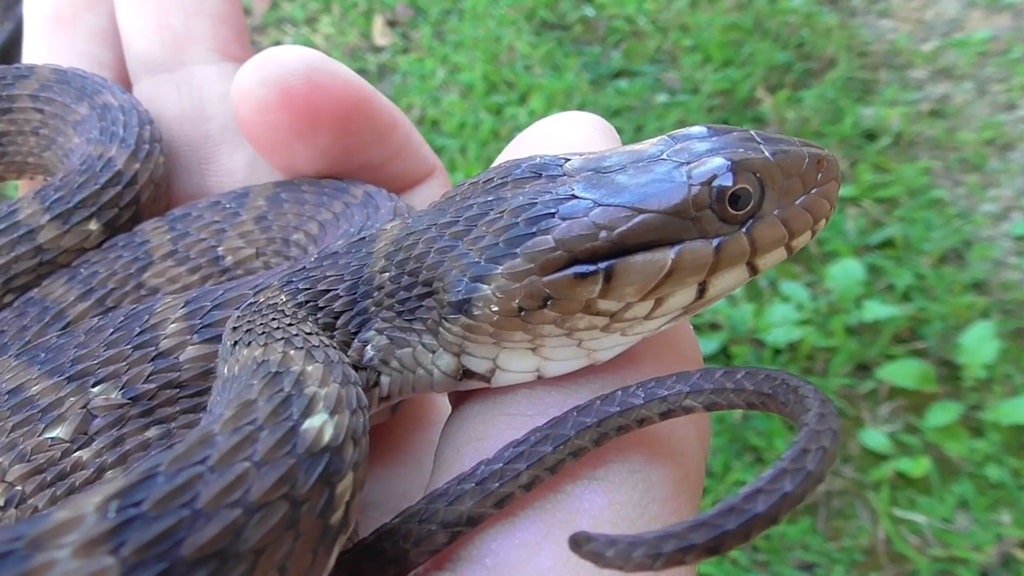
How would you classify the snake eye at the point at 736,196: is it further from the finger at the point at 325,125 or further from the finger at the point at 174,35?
the finger at the point at 174,35

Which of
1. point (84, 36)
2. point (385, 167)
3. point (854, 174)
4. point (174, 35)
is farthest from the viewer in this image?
point (854, 174)

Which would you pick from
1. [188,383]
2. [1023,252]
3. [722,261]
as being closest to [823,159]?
[722,261]

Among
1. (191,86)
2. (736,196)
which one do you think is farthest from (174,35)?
(736,196)

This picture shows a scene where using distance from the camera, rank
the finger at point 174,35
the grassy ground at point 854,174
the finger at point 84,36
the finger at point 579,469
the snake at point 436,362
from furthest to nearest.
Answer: the finger at point 84,36 → the finger at point 174,35 → the grassy ground at point 854,174 → the finger at point 579,469 → the snake at point 436,362

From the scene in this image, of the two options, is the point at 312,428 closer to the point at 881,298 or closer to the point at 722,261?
the point at 722,261

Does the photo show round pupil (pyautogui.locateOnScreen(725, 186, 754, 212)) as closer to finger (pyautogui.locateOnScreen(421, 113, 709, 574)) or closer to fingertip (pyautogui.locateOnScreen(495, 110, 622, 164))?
finger (pyautogui.locateOnScreen(421, 113, 709, 574))

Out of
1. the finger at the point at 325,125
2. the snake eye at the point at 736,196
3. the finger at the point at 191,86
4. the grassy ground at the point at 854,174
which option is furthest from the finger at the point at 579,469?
the finger at the point at 191,86

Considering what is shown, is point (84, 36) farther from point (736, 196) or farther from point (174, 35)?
point (736, 196)

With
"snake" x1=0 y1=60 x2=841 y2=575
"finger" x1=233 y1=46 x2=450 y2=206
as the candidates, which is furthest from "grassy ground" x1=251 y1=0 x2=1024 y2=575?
"snake" x1=0 y1=60 x2=841 y2=575
